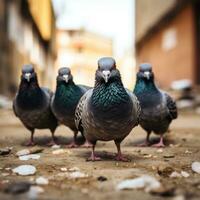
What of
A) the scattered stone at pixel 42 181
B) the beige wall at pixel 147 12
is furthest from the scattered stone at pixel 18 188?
the beige wall at pixel 147 12

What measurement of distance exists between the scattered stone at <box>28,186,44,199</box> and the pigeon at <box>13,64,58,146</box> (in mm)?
2445

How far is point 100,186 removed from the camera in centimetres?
323

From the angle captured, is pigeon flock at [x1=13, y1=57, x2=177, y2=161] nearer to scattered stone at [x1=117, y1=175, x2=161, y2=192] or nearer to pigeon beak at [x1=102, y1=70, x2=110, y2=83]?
pigeon beak at [x1=102, y1=70, x2=110, y2=83]

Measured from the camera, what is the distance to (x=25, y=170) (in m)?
3.72

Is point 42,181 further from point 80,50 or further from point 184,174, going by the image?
point 80,50

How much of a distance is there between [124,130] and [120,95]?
1.07ft

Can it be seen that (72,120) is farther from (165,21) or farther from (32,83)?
(165,21)

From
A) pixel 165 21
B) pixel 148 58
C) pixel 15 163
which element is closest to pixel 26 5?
pixel 165 21

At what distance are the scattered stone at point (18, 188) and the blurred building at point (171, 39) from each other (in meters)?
12.6

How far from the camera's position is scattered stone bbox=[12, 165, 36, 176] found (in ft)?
12.0

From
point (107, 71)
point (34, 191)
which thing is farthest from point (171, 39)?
point (34, 191)

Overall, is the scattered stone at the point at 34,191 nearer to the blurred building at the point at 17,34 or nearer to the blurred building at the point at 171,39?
the blurred building at the point at 17,34

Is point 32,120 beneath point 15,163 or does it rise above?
above

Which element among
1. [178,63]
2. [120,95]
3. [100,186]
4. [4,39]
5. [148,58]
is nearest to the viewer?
[100,186]
